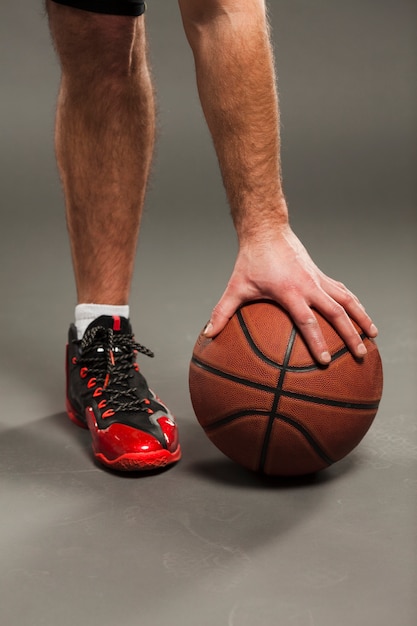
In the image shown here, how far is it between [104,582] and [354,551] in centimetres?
54

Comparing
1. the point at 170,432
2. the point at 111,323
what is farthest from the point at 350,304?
the point at 111,323

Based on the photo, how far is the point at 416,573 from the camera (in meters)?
1.96

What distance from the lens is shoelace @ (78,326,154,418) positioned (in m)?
2.72

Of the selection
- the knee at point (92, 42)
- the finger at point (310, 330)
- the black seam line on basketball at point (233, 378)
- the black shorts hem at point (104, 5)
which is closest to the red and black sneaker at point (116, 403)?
the black seam line on basketball at point (233, 378)

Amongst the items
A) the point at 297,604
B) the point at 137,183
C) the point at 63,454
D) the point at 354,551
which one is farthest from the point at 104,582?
the point at 137,183

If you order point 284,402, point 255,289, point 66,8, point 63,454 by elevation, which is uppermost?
point 66,8

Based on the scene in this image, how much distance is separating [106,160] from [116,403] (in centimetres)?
77

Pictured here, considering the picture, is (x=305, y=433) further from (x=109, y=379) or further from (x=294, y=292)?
(x=109, y=379)

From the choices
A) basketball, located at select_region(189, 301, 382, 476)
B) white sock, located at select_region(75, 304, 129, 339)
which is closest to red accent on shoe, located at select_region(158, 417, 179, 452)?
basketball, located at select_region(189, 301, 382, 476)

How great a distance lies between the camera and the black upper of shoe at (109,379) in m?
2.65

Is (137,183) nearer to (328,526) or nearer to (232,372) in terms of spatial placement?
(232,372)

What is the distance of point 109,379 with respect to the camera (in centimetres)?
279

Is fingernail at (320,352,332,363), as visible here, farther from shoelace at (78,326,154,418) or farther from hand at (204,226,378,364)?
shoelace at (78,326,154,418)

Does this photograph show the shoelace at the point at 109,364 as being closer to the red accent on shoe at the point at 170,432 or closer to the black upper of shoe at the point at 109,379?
the black upper of shoe at the point at 109,379
